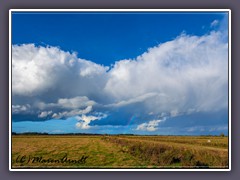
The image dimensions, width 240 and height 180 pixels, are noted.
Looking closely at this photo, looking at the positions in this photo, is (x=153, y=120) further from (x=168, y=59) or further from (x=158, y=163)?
(x=168, y=59)

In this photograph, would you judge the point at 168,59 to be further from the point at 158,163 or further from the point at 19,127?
the point at 19,127

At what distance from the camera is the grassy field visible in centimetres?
488

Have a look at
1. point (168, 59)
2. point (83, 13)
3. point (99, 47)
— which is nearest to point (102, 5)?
point (83, 13)

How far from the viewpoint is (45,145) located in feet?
16.2

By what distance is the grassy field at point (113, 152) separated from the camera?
4.88m

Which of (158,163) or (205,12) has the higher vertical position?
(205,12)

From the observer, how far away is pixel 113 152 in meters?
5.04

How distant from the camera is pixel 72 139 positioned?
498 cm

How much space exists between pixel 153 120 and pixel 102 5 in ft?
6.18

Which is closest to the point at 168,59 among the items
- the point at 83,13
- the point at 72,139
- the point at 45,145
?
the point at 83,13

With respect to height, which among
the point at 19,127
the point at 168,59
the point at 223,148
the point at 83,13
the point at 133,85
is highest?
the point at 83,13

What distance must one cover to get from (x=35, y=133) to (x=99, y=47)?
1.59 m

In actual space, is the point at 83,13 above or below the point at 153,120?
above
